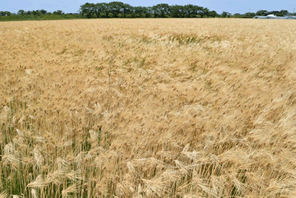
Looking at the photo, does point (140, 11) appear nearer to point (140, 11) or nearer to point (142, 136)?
point (140, 11)

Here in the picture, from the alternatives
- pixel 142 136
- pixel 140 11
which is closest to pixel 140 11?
pixel 140 11

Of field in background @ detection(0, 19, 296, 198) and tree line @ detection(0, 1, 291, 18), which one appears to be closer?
field in background @ detection(0, 19, 296, 198)

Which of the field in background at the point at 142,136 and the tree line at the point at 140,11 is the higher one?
the tree line at the point at 140,11

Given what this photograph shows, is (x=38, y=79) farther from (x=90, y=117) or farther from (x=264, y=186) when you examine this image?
(x=264, y=186)

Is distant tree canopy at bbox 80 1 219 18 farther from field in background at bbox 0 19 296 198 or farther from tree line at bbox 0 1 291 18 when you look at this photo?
field in background at bbox 0 19 296 198

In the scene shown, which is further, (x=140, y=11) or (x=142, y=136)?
(x=140, y=11)

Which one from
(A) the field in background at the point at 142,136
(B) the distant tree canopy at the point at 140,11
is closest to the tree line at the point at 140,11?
(B) the distant tree canopy at the point at 140,11

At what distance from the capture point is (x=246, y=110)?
7.69ft

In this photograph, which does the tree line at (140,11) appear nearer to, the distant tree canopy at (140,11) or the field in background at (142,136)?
the distant tree canopy at (140,11)

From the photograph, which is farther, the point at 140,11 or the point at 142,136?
the point at 140,11

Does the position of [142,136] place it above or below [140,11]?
below

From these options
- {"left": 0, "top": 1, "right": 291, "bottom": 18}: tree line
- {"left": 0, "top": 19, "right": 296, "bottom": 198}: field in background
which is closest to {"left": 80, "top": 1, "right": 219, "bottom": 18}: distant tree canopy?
{"left": 0, "top": 1, "right": 291, "bottom": 18}: tree line

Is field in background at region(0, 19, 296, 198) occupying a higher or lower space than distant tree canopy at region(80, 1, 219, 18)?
lower

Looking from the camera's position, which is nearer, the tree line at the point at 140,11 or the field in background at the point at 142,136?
the field in background at the point at 142,136
